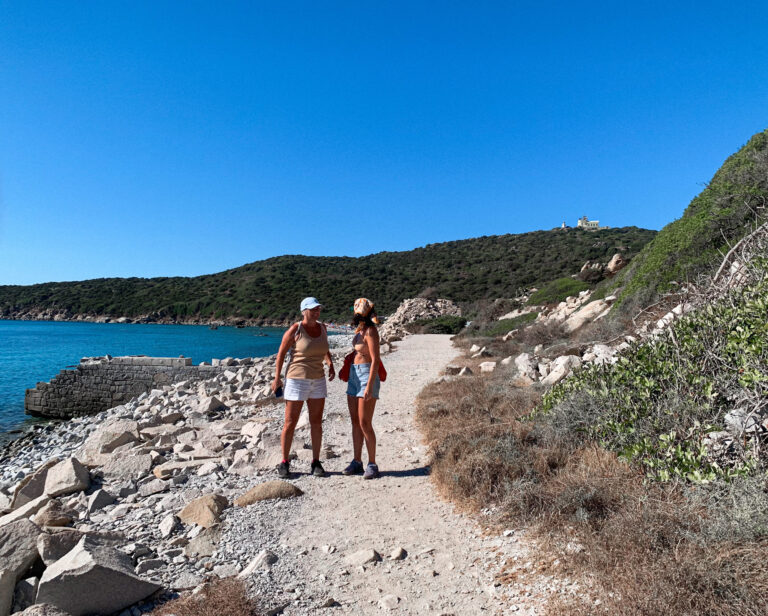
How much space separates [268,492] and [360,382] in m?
1.41

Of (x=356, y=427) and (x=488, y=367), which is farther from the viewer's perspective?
(x=488, y=367)

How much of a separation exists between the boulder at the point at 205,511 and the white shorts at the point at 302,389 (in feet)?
3.90

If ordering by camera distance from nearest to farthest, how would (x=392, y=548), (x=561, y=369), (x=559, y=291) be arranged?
(x=392, y=548), (x=561, y=369), (x=559, y=291)

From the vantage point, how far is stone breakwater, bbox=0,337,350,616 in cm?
294

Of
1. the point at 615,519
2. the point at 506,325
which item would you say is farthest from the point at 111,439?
the point at 506,325

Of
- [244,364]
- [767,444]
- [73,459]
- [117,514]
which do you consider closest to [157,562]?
[117,514]

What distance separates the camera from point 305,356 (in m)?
5.07

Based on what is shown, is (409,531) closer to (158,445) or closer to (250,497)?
(250,497)

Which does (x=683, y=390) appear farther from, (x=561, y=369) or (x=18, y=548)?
(x=18, y=548)

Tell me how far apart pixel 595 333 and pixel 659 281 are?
189cm

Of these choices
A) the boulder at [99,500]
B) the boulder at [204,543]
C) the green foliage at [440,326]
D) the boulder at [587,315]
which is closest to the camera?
the boulder at [204,543]

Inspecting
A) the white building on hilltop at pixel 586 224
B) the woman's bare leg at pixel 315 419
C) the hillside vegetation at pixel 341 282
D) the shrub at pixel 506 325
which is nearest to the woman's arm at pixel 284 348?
the woman's bare leg at pixel 315 419

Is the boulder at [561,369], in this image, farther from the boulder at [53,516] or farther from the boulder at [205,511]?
the boulder at [53,516]

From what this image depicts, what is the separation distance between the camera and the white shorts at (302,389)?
16.5 ft
